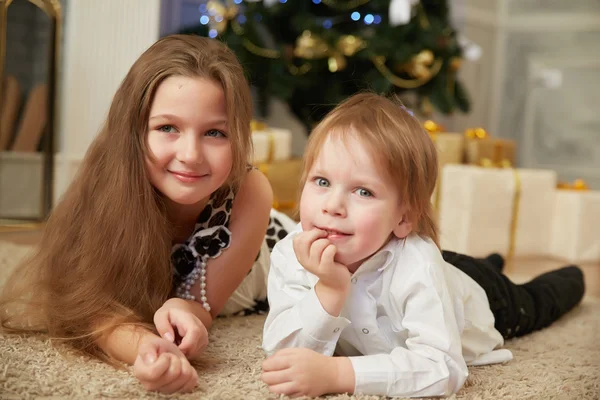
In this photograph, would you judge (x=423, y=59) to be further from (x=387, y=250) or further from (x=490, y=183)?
(x=387, y=250)

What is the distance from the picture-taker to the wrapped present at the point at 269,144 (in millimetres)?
2684

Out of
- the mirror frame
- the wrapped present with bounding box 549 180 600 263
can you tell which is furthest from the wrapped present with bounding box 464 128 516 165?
the mirror frame

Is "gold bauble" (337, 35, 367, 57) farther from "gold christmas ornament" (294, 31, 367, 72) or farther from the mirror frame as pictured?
the mirror frame

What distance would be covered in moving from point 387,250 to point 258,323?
0.50 metres

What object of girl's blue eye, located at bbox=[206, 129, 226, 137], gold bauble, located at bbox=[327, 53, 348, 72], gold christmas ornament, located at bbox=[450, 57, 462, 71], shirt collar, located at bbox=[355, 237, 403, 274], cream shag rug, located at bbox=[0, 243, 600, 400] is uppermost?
gold christmas ornament, located at bbox=[450, 57, 462, 71]

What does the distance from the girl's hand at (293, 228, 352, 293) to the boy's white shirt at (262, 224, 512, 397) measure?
0.14ft

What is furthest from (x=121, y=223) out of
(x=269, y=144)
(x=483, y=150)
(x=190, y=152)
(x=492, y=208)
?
(x=483, y=150)

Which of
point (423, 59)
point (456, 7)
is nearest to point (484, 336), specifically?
point (423, 59)

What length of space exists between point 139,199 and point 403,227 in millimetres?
433

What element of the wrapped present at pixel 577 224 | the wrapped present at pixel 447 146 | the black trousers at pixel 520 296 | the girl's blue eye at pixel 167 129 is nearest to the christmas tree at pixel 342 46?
the wrapped present at pixel 447 146

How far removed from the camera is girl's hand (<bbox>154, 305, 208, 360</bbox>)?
1021 mm

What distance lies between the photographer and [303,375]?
941mm

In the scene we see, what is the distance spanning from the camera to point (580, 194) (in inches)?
105

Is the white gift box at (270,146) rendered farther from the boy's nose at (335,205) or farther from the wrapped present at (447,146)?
the boy's nose at (335,205)
